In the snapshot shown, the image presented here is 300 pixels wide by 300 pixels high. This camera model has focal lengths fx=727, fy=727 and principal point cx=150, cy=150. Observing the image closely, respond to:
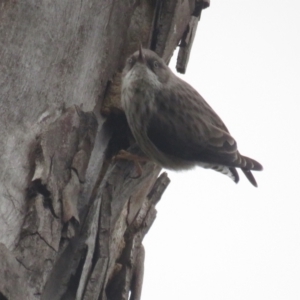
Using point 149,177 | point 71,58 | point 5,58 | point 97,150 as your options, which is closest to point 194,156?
point 149,177

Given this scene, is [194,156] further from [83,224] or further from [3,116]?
[3,116]

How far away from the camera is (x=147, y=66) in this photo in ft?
14.3

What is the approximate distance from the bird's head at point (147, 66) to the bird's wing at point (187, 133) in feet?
0.38

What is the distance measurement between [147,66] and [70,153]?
1101 millimetres

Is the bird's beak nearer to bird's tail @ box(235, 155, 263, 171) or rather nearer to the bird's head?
the bird's head

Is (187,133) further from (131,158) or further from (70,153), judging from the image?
(70,153)

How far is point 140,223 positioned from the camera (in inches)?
152

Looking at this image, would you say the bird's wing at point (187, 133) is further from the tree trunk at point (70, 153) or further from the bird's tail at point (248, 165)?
the tree trunk at point (70, 153)

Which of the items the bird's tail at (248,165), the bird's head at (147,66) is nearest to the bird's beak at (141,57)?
the bird's head at (147,66)

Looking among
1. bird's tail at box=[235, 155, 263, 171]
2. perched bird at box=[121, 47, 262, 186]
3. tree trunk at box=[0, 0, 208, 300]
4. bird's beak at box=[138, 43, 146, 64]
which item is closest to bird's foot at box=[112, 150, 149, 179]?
tree trunk at box=[0, 0, 208, 300]

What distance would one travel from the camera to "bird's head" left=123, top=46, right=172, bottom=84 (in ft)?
13.2

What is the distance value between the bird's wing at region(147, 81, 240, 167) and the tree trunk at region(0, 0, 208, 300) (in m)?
0.49

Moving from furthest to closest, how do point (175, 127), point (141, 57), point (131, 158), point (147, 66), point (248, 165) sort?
point (248, 165) → point (175, 127) → point (147, 66) → point (141, 57) → point (131, 158)

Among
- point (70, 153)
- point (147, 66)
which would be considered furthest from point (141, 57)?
point (70, 153)
